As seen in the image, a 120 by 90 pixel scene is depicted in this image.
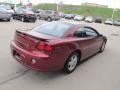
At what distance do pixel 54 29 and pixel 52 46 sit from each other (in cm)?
126

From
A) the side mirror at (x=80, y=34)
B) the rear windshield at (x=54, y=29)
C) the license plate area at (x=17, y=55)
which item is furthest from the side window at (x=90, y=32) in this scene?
the license plate area at (x=17, y=55)

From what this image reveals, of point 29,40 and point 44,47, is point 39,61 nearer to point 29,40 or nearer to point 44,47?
point 44,47

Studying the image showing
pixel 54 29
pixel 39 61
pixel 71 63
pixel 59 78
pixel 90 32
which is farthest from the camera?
pixel 90 32

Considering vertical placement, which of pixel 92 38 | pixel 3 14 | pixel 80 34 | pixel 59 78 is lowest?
pixel 59 78

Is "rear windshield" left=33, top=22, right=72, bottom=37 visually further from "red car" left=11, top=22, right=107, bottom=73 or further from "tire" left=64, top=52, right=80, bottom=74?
"tire" left=64, top=52, right=80, bottom=74

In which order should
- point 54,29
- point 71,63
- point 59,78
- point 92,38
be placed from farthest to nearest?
point 92,38 → point 54,29 → point 71,63 → point 59,78

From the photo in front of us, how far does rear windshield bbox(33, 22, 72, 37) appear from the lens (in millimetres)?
5366

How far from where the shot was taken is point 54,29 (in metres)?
5.62

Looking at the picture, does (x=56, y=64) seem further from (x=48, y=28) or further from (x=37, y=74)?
(x=48, y=28)

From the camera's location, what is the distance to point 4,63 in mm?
5746

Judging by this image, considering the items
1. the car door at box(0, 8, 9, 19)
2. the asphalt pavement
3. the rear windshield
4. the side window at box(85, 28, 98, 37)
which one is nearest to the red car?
the rear windshield

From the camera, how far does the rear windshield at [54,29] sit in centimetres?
537

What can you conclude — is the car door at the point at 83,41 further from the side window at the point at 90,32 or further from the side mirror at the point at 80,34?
the side window at the point at 90,32

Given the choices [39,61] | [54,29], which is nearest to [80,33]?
[54,29]
